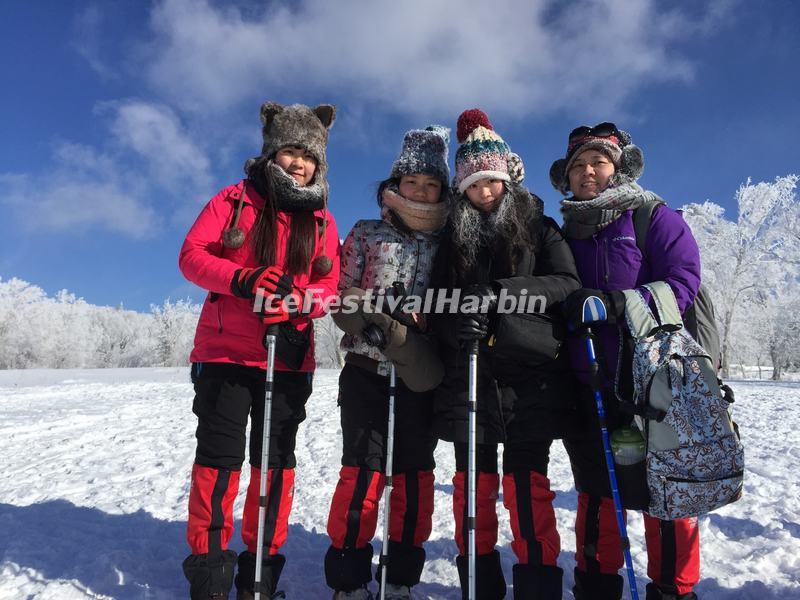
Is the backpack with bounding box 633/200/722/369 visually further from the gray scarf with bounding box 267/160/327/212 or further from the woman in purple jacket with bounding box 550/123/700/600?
the gray scarf with bounding box 267/160/327/212

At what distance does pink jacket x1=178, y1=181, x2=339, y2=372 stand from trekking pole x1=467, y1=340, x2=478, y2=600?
845 millimetres

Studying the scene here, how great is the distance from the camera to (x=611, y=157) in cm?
288

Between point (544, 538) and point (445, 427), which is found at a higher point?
point (445, 427)

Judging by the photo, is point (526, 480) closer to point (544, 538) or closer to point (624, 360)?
point (544, 538)

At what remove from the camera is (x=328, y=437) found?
6.96m

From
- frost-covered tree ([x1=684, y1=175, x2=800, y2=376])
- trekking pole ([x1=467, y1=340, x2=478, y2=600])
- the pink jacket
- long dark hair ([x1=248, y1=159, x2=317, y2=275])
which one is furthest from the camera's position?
frost-covered tree ([x1=684, y1=175, x2=800, y2=376])

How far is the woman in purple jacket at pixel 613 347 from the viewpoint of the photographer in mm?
2383

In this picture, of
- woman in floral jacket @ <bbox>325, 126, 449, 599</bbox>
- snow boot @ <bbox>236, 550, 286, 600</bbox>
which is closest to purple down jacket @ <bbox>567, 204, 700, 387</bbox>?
woman in floral jacket @ <bbox>325, 126, 449, 599</bbox>

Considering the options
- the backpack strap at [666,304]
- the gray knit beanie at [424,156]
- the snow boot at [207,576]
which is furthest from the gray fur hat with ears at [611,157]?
the snow boot at [207,576]

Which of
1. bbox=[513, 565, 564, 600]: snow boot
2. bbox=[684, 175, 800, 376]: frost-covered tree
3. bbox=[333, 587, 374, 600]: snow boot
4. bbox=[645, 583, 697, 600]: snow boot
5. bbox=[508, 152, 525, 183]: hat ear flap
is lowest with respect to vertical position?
bbox=[333, 587, 374, 600]: snow boot

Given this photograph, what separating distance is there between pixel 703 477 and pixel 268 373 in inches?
79.5

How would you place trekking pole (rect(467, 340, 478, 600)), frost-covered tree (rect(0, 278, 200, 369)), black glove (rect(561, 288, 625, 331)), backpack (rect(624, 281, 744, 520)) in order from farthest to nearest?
frost-covered tree (rect(0, 278, 200, 369))
black glove (rect(561, 288, 625, 331))
trekking pole (rect(467, 340, 478, 600))
backpack (rect(624, 281, 744, 520))

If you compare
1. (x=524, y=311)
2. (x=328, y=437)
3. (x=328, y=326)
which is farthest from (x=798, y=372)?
(x=524, y=311)
